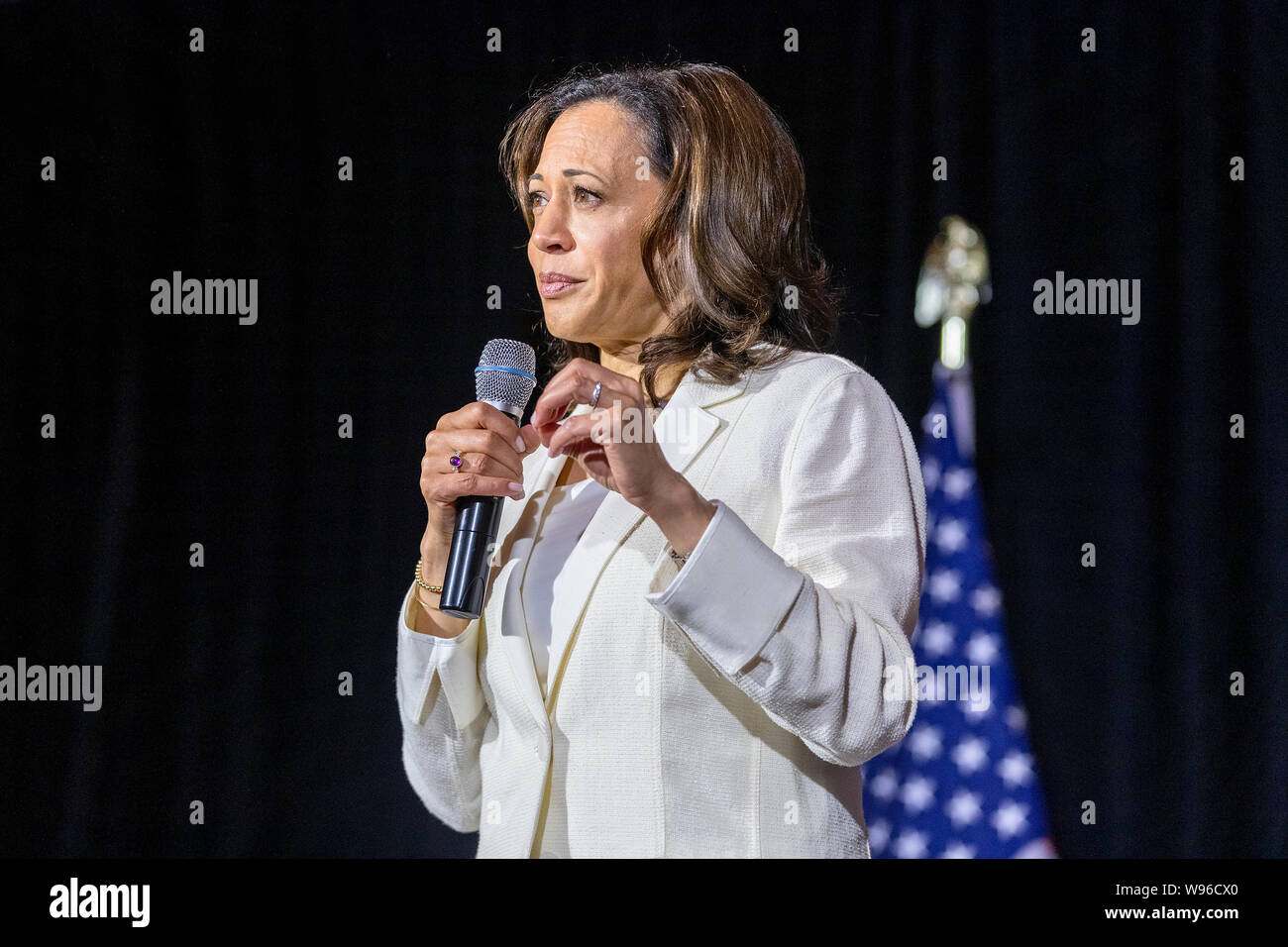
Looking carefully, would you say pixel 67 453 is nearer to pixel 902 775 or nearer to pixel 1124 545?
pixel 902 775

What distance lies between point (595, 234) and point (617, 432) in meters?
0.50

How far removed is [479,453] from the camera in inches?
49.8

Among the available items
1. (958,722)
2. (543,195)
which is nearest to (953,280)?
(958,722)

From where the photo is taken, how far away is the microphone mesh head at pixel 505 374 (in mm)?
1384

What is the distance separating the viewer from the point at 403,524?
8.36ft

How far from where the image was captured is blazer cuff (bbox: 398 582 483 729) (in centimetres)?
146

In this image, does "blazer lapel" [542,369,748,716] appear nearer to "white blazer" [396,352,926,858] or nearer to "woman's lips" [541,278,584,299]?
"white blazer" [396,352,926,858]

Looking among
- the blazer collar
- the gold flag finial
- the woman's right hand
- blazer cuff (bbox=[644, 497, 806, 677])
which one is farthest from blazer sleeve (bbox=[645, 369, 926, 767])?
the gold flag finial

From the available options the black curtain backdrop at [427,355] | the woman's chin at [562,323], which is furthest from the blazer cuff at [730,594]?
the black curtain backdrop at [427,355]

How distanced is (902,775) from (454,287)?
1.47 m

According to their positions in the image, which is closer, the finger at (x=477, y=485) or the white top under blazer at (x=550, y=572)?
the finger at (x=477, y=485)

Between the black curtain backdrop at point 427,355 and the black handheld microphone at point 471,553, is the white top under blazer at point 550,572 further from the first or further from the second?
the black curtain backdrop at point 427,355

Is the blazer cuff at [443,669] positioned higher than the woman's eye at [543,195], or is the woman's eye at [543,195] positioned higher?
the woman's eye at [543,195]
